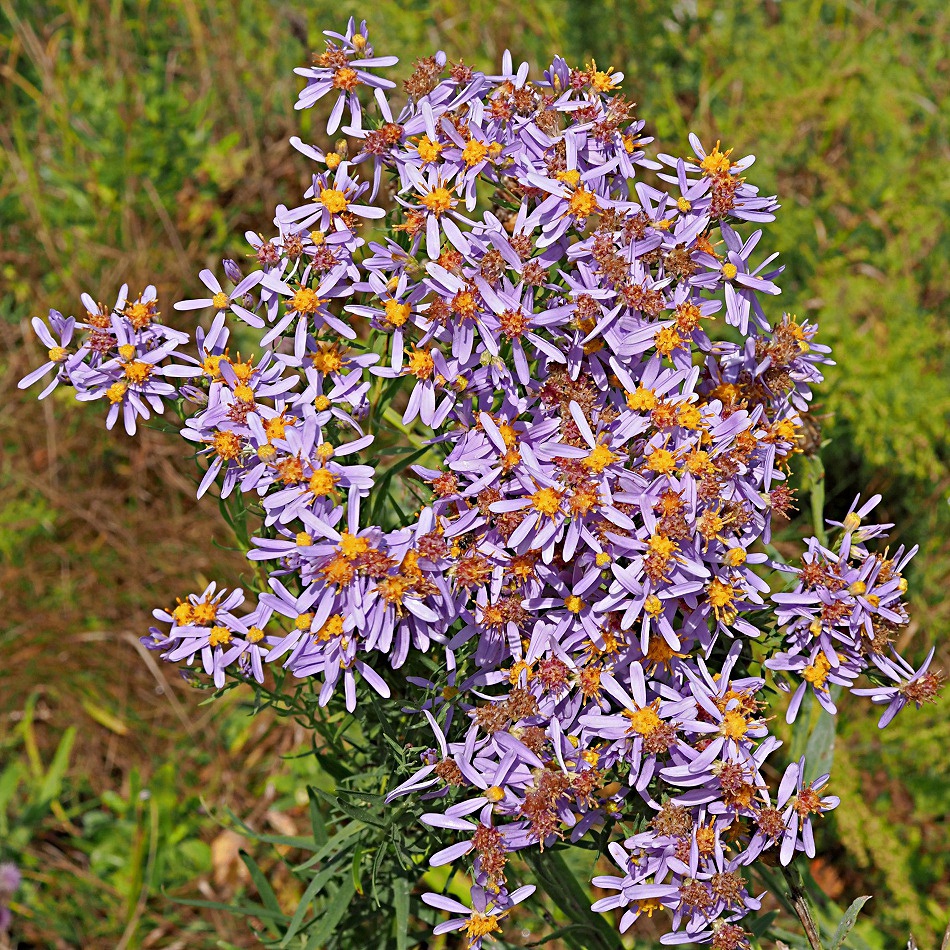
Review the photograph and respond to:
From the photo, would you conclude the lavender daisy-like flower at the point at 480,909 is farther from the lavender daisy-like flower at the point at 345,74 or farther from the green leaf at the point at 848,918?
the lavender daisy-like flower at the point at 345,74

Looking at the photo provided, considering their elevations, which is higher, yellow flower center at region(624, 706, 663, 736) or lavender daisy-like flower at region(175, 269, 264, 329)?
lavender daisy-like flower at region(175, 269, 264, 329)

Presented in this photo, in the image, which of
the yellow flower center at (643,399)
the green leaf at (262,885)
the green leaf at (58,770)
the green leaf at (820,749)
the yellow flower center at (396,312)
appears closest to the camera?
the yellow flower center at (643,399)

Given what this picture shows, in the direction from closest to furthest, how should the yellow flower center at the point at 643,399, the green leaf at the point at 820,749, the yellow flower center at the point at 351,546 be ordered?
1. the yellow flower center at the point at 351,546
2. the yellow flower center at the point at 643,399
3. the green leaf at the point at 820,749

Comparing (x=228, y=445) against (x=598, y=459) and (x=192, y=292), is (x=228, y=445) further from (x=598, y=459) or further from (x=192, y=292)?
(x=192, y=292)

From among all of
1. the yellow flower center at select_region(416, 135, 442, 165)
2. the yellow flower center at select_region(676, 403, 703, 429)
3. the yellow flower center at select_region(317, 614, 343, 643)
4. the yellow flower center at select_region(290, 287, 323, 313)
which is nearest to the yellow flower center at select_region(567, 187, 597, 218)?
the yellow flower center at select_region(416, 135, 442, 165)

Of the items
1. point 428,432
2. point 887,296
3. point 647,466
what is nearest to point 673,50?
point 887,296

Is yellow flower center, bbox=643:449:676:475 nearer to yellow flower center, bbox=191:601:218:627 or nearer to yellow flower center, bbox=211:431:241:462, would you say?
yellow flower center, bbox=211:431:241:462

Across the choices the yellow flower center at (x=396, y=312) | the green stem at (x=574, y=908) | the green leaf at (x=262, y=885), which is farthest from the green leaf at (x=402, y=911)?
the yellow flower center at (x=396, y=312)
